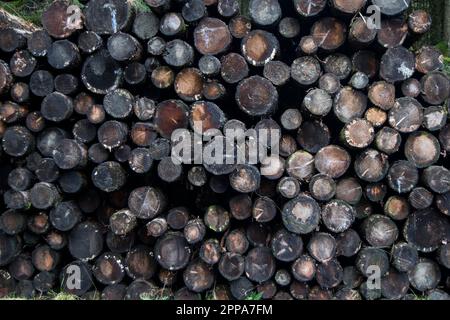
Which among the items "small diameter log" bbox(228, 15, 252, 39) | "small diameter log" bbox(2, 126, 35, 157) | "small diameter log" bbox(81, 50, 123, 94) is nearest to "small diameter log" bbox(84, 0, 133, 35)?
"small diameter log" bbox(81, 50, 123, 94)

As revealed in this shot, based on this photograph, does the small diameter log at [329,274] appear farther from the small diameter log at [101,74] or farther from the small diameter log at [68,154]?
the small diameter log at [101,74]

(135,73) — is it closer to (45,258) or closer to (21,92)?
(21,92)

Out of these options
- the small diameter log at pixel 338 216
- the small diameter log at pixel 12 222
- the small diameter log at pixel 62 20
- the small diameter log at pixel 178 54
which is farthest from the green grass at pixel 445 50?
the small diameter log at pixel 12 222

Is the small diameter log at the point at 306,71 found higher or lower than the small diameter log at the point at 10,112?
higher

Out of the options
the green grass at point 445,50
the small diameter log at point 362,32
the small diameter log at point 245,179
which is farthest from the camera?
the green grass at point 445,50

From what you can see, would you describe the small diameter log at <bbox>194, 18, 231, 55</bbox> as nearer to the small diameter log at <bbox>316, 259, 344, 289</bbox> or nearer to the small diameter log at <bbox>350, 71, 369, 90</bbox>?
the small diameter log at <bbox>350, 71, 369, 90</bbox>

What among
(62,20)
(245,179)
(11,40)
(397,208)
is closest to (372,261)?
(397,208)
